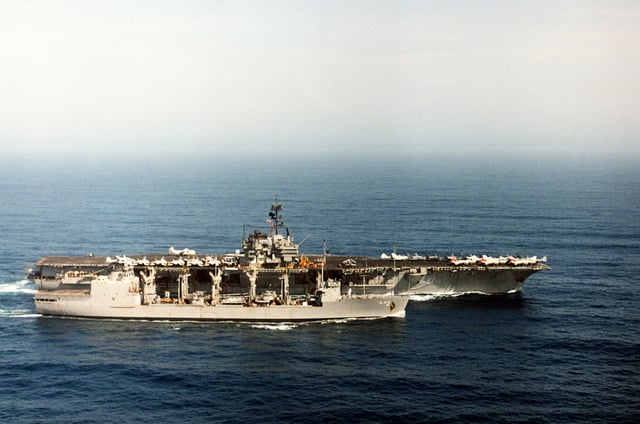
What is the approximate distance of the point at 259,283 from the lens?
60250mm

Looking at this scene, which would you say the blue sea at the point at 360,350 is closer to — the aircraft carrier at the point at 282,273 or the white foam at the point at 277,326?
the white foam at the point at 277,326

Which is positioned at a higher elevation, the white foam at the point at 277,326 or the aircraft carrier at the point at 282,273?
the aircraft carrier at the point at 282,273

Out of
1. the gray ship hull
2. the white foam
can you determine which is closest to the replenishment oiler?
the gray ship hull

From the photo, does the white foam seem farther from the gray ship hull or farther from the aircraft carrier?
the aircraft carrier

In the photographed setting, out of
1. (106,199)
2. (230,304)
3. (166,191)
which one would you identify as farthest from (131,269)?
(166,191)

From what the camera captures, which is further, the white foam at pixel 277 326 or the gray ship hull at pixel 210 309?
the gray ship hull at pixel 210 309

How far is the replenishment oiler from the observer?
55.8 meters

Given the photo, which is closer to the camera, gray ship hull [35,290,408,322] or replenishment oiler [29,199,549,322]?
gray ship hull [35,290,408,322]

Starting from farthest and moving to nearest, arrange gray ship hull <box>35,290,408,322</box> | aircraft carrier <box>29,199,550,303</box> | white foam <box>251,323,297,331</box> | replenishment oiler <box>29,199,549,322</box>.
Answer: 1. aircraft carrier <box>29,199,550,303</box>
2. replenishment oiler <box>29,199,549,322</box>
3. gray ship hull <box>35,290,408,322</box>
4. white foam <box>251,323,297,331</box>

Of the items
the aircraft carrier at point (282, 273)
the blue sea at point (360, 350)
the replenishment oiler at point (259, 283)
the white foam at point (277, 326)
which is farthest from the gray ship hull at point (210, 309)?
the aircraft carrier at point (282, 273)

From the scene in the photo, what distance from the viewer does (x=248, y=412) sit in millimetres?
38375

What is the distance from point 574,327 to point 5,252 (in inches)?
2382

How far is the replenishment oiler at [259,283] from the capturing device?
5575 centimetres

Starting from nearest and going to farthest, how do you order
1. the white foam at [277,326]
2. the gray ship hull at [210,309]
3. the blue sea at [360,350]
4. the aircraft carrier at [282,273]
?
the blue sea at [360,350]
the white foam at [277,326]
the gray ship hull at [210,309]
the aircraft carrier at [282,273]
